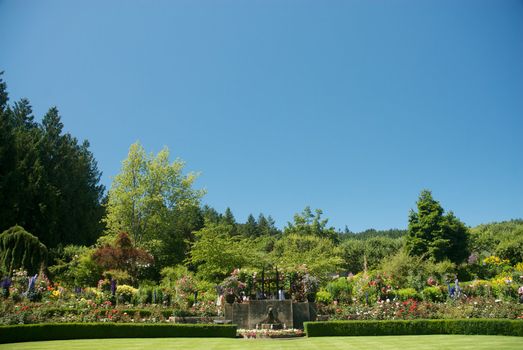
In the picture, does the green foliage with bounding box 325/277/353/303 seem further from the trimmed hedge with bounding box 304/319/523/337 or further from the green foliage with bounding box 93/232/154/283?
the green foliage with bounding box 93/232/154/283

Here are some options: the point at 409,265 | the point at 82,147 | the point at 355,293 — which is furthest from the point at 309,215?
the point at 82,147

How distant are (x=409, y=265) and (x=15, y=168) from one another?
93.4ft

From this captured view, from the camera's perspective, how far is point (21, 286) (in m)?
19.3

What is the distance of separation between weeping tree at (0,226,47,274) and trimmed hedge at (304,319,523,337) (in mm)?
16706

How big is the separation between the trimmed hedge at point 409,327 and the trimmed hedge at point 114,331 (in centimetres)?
327

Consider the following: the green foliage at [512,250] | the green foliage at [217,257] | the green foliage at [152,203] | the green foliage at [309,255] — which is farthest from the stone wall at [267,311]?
the green foliage at [512,250]

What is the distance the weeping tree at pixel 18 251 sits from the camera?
23.0 meters

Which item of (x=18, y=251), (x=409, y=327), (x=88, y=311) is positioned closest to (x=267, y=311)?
(x=409, y=327)

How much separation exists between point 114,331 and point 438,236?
31.9 metres

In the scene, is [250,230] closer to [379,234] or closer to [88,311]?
[379,234]

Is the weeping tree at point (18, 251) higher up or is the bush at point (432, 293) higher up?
the weeping tree at point (18, 251)

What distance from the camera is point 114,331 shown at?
1377cm

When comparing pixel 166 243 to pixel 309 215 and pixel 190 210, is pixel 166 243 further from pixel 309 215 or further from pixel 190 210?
pixel 309 215

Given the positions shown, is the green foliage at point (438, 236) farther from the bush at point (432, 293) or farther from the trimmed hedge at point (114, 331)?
the trimmed hedge at point (114, 331)
